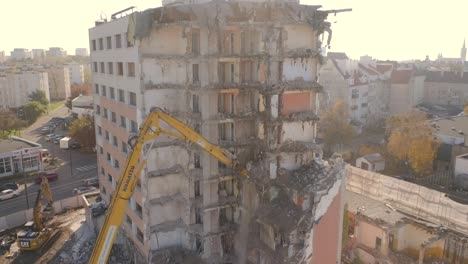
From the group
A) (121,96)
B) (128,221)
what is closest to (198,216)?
(128,221)

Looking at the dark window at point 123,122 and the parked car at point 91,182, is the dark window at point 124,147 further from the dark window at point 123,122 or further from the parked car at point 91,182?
the parked car at point 91,182

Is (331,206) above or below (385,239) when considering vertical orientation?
above

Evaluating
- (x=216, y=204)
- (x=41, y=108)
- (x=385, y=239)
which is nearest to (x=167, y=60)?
(x=216, y=204)

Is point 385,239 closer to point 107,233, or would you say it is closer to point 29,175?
point 107,233

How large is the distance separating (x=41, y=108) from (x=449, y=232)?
81098 millimetres

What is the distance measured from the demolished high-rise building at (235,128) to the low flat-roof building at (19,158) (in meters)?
34.6

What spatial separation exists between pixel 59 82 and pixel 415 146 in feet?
330

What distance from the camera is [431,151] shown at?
45406 mm

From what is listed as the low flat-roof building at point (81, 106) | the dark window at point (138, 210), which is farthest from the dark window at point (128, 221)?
the low flat-roof building at point (81, 106)

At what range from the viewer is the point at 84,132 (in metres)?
58.0

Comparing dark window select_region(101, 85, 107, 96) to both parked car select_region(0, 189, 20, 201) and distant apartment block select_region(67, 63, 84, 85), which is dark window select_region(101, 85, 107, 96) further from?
distant apartment block select_region(67, 63, 84, 85)

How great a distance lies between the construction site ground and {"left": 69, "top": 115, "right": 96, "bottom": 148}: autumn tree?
24.3m

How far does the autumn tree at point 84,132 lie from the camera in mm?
57812

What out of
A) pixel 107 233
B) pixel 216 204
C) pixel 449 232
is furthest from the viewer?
pixel 449 232
